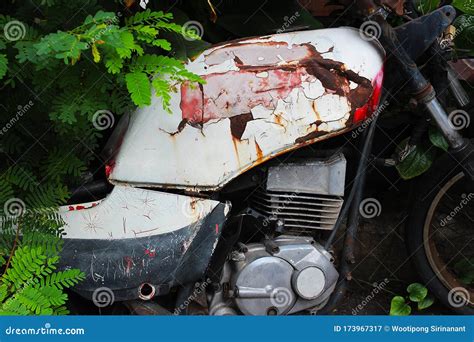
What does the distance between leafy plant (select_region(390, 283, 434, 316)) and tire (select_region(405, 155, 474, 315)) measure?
0.09 meters

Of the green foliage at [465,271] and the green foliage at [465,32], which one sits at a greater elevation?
the green foliage at [465,32]

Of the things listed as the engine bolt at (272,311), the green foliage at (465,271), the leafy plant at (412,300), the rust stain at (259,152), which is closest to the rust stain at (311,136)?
the rust stain at (259,152)

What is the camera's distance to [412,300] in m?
3.56

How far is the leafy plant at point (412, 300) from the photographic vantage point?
3.52 meters

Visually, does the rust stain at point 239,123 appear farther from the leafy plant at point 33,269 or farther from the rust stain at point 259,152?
the leafy plant at point 33,269

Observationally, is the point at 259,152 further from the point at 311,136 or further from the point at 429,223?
the point at 429,223

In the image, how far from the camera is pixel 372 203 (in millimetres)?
3348

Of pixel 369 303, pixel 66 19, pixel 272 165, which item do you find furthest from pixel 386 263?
pixel 66 19

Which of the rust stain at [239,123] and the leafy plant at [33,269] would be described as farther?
the rust stain at [239,123]

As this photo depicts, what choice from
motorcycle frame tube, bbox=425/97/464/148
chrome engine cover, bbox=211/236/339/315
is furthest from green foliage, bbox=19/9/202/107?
motorcycle frame tube, bbox=425/97/464/148

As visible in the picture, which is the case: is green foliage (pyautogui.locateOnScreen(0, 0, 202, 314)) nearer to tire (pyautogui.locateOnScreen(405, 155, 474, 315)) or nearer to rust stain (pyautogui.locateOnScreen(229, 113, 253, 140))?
rust stain (pyautogui.locateOnScreen(229, 113, 253, 140))

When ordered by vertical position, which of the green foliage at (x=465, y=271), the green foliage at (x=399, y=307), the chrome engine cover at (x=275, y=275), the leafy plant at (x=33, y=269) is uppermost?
the leafy plant at (x=33, y=269)

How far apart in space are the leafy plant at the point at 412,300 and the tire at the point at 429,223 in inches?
3.6

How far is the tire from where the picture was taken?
3.13 metres
